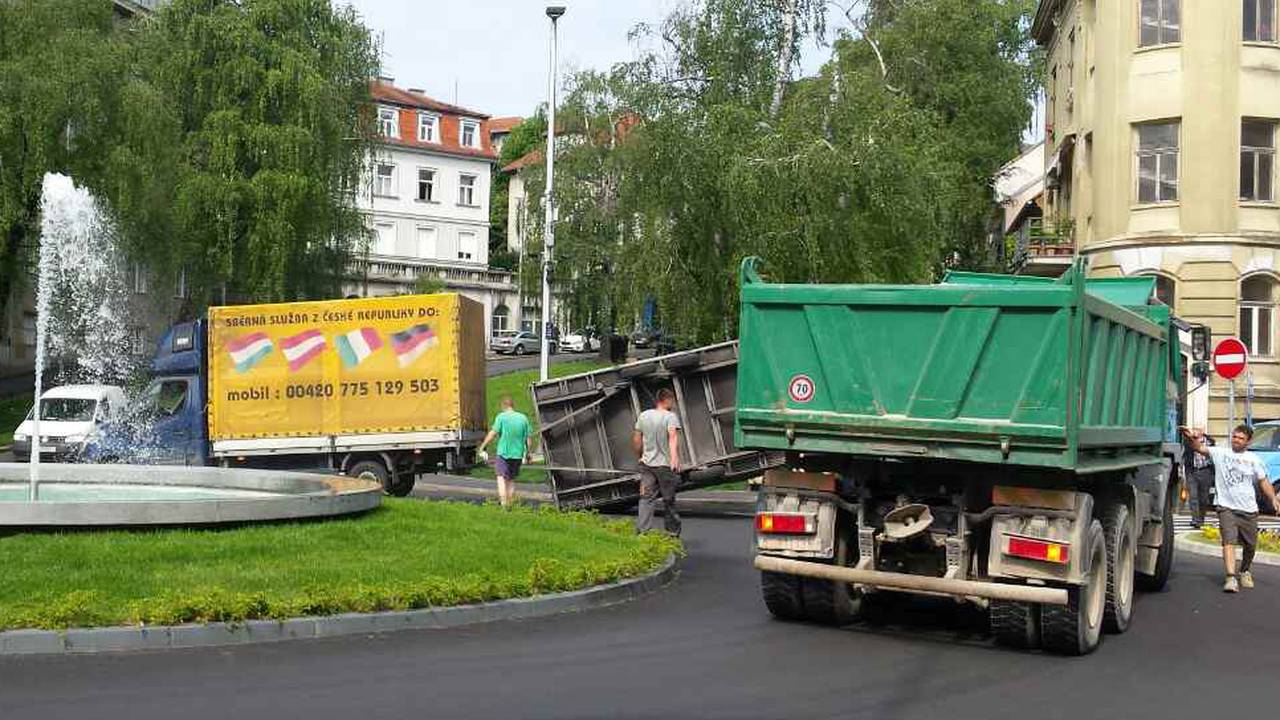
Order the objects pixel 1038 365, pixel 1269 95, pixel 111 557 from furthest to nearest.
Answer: pixel 1269 95 → pixel 111 557 → pixel 1038 365

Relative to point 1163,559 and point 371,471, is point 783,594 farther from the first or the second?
point 371,471

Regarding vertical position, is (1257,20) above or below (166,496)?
above

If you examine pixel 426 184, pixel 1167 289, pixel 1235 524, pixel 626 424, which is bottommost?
pixel 1235 524

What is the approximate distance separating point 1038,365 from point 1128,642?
2826 millimetres

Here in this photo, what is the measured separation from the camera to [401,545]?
13.6m

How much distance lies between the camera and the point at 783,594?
1213 cm

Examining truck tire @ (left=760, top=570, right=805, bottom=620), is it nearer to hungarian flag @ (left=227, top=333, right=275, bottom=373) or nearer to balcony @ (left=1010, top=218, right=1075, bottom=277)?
hungarian flag @ (left=227, top=333, right=275, bottom=373)

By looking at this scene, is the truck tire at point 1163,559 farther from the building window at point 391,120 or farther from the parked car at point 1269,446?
the building window at point 391,120

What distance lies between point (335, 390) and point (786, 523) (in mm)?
14501

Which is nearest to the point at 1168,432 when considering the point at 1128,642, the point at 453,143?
the point at 1128,642

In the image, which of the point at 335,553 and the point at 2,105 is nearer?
the point at 335,553

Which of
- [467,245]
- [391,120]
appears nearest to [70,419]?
[391,120]

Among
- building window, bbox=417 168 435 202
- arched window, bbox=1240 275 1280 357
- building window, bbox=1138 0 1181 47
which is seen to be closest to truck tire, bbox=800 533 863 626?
arched window, bbox=1240 275 1280 357

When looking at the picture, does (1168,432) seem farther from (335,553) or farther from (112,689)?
(112,689)
